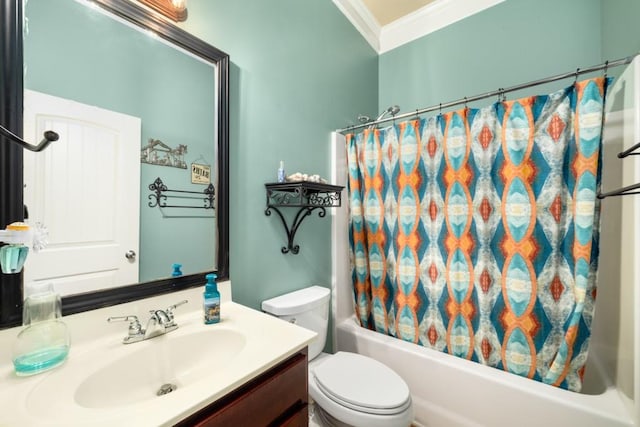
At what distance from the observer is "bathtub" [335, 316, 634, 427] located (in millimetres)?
1068

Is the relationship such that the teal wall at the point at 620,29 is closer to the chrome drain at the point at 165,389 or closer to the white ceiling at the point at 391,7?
the white ceiling at the point at 391,7

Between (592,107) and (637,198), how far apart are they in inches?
17.1

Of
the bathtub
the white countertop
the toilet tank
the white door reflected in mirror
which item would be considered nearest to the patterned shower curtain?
the bathtub

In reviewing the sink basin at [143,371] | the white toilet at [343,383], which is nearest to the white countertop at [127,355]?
the sink basin at [143,371]

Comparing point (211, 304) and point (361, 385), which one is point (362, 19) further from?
point (361, 385)

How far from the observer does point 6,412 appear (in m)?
0.48

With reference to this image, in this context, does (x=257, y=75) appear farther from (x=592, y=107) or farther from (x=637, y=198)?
(x=637, y=198)

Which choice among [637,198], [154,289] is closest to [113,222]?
[154,289]

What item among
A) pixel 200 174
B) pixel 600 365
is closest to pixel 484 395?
pixel 600 365

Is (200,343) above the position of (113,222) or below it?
below

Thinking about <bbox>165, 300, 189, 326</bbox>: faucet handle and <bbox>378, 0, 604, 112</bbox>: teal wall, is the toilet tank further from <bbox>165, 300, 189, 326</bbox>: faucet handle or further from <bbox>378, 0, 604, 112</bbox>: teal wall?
<bbox>378, 0, 604, 112</bbox>: teal wall

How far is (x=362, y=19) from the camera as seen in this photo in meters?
2.06

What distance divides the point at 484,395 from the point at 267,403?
1.20 metres

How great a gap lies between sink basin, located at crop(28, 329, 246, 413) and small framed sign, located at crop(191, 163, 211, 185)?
22.8 inches
